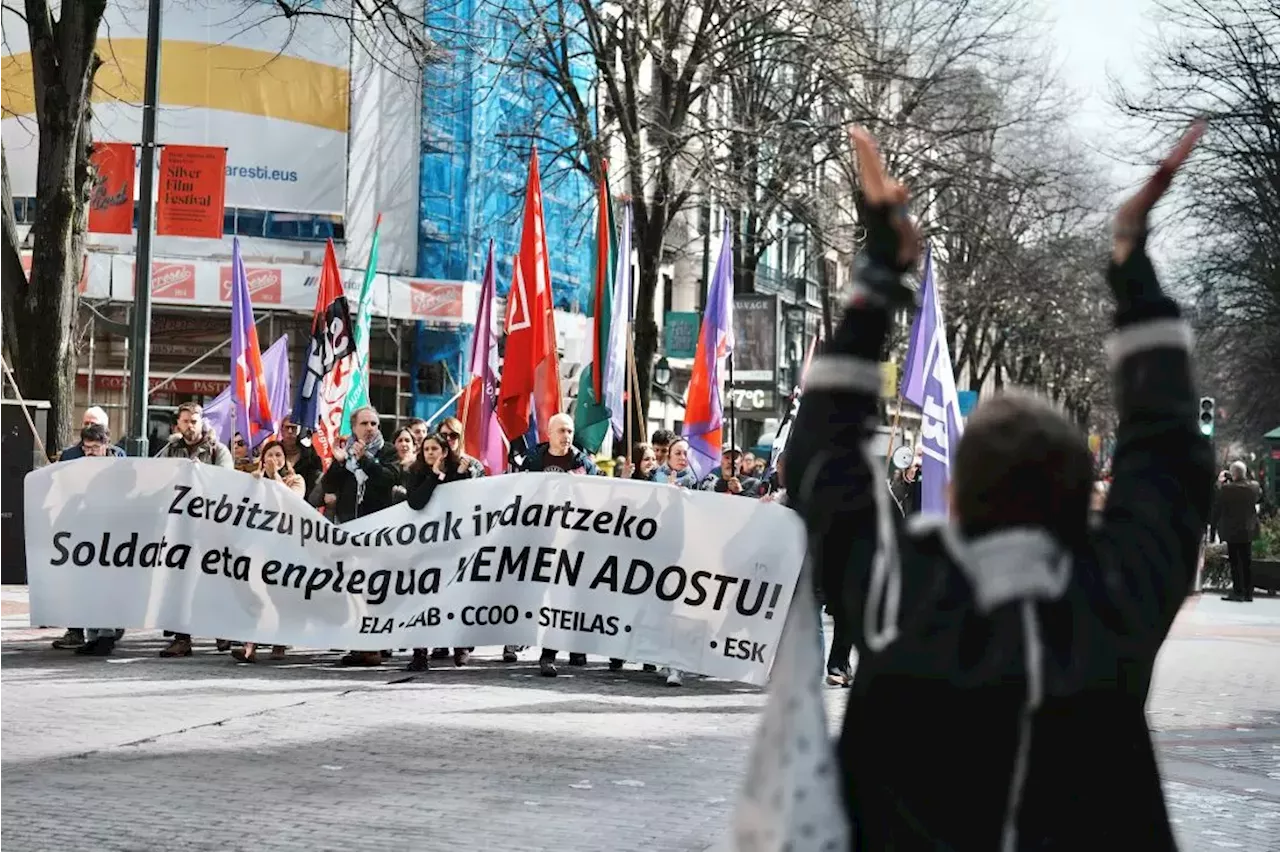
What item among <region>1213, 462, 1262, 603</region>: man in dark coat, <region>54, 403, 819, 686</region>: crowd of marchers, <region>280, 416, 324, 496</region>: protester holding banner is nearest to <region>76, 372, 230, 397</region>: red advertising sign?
<region>1213, 462, 1262, 603</region>: man in dark coat

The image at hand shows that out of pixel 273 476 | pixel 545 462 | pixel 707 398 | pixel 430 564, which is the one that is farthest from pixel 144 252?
pixel 430 564

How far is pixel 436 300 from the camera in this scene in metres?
36.1

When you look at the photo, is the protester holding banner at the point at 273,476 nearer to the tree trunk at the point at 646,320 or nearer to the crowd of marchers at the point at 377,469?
the crowd of marchers at the point at 377,469

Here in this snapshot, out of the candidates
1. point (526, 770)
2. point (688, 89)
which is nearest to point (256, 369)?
point (688, 89)

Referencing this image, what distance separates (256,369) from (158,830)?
14265 millimetres

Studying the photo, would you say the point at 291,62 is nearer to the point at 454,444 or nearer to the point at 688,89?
the point at 688,89

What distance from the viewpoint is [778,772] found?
2.82 metres

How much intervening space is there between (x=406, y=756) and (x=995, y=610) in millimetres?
7462

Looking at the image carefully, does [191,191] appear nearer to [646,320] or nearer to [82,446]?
→ [646,320]

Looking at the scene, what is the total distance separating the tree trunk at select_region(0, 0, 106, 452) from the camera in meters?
18.2

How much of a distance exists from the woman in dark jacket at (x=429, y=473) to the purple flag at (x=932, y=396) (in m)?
3.41

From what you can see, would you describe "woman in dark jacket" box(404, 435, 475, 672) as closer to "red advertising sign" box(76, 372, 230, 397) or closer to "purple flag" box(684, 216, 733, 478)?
"purple flag" box(684, 216, 733, 478)

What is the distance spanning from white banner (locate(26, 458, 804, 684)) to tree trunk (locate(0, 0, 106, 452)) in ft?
13.6

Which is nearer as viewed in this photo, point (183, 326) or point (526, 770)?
point (526, 770)
